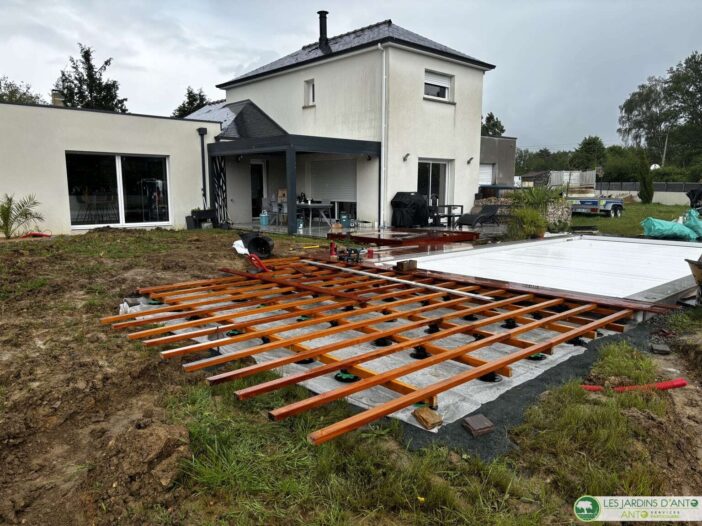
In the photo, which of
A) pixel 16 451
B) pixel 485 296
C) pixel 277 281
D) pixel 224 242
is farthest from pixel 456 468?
pixel 224 242

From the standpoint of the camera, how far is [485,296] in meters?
4.86

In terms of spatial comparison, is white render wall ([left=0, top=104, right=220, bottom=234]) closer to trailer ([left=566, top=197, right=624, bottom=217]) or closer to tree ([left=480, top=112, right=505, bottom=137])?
trailer ([left=566, top=197, right=624, bottom=217])

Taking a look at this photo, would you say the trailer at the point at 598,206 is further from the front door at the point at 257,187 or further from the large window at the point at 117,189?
the large window at the point at 117,189

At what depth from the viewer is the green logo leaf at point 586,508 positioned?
181 cm

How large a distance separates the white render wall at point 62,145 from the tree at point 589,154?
42.7 m

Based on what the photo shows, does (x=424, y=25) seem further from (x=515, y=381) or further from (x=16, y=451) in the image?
(x=16, y=451)

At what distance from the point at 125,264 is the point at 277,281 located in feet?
8.90

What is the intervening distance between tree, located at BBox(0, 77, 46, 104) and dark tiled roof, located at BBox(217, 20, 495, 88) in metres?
24.9

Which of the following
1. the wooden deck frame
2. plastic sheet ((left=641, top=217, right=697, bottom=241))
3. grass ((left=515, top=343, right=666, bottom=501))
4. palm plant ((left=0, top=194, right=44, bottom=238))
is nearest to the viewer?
grass ((left=515, top=343, right=666, bottom=501))

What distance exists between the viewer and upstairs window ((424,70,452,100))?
1329 centimetres

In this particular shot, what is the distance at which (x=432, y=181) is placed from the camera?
46.9 ft

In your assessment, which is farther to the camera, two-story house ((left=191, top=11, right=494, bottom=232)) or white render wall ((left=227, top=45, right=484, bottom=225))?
white render wall ((left=227, top=45, right=484, bottom=225))

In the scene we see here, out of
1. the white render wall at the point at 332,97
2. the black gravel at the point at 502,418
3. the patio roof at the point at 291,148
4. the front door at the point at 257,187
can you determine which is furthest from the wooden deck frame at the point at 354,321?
the front door at the point at 257,187

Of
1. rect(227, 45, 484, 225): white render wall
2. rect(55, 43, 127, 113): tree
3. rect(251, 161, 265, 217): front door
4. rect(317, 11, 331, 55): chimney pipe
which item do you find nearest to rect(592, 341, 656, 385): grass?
rect(227, 45, 484, 225): white render wall
